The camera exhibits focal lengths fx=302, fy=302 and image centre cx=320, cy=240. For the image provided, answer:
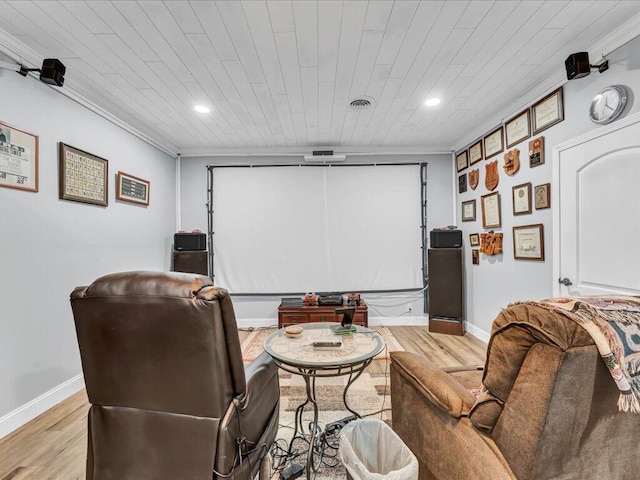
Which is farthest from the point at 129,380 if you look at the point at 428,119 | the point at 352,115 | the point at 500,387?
the point at 428,119

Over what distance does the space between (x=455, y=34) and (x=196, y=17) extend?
5.29 feet

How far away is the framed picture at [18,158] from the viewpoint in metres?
1.99

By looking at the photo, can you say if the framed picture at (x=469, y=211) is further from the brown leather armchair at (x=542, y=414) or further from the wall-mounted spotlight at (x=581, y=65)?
the brown leather armchair at (x=542, y=414)

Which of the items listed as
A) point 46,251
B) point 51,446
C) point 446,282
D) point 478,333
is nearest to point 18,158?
point 46,251

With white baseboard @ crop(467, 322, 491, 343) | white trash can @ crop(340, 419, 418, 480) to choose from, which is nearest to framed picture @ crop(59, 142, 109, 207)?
white trash can @ crop(340, 419, 418, 480)

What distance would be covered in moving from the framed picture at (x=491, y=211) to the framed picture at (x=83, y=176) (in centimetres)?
405

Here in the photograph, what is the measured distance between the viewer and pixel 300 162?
438 centimetres

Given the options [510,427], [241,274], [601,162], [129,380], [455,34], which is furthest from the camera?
[241,274]

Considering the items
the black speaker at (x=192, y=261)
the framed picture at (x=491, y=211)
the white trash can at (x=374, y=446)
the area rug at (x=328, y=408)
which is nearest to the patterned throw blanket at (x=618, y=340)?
the white trash can at (x=374, y=446)

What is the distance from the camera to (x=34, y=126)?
2.21 metres

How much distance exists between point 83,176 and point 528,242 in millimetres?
4103

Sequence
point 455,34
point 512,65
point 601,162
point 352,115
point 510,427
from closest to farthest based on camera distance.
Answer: point 510,427 → point 455,34 → point 601,162 → point 512,65 → point 352,115

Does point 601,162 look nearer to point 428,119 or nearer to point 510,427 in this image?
point 428,119

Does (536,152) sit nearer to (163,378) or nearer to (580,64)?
(580,64)
